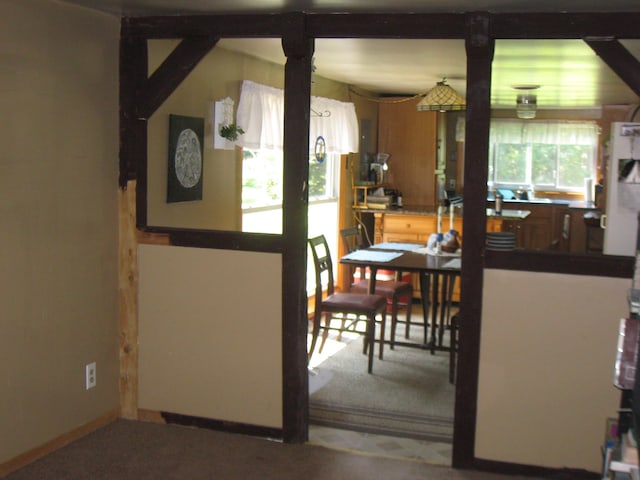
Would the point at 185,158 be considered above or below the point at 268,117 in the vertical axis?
below

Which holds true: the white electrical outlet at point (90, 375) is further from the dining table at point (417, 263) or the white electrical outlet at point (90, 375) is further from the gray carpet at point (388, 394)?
the dining table at point (417, 263)

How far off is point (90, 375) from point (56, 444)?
38cm

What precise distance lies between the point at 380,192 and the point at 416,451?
4.23 meters

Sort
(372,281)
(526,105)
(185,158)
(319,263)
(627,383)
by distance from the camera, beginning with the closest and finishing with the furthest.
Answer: (627,383)
(185,158)
(319,263)
(372,281)
(526,105)

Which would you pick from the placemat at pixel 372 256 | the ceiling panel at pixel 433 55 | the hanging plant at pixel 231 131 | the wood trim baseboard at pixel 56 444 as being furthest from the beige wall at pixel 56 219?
the placemat at pixel 372 256

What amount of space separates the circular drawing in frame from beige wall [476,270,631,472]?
1947 millimetres

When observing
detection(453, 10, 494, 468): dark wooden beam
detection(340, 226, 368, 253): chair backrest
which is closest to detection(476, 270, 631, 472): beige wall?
detection(453, 10, 494, 468): dark wooden beam

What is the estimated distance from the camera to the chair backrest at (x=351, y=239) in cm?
592

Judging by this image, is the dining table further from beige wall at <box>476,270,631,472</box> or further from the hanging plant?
beige wall at <box>476,270,631,472</box>

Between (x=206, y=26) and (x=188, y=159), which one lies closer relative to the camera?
(x=206, y=26)

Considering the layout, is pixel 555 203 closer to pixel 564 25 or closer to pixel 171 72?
pixel 564 25

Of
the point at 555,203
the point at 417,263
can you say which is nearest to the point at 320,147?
the point at 417,263

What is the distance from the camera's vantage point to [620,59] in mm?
3215

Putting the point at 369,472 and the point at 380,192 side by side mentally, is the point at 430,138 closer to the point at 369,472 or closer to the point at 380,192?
the point at 380,192
